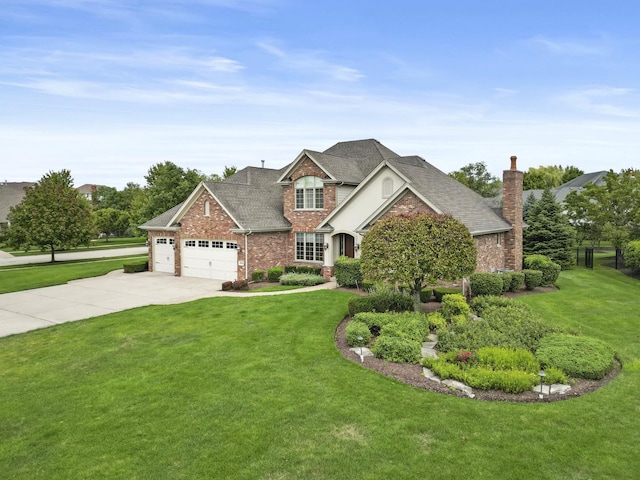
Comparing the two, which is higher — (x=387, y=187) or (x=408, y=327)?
(x=387, y=187)

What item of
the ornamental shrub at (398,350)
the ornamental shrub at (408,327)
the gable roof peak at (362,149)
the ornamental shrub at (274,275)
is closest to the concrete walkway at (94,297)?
the ornamental shrub at (274,275)

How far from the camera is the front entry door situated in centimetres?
2506

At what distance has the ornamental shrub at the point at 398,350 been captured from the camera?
1102cm

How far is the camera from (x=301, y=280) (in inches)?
898

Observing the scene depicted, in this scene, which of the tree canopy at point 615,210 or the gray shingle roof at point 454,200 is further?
the tree canopy at point 615,210

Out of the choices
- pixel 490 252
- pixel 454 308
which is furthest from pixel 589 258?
pixel 454 308

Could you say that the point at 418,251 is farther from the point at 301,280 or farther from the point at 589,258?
the point at 589,258

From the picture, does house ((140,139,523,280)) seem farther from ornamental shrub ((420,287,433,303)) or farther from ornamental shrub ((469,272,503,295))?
ornamental shrub ((420,287,433,303))

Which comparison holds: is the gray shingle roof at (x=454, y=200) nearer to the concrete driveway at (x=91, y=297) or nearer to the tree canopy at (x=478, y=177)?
the concrete driveway at (x=91, y=297)

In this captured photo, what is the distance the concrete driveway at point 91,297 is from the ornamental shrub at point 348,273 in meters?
5.79

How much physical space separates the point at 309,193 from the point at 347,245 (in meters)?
3.90

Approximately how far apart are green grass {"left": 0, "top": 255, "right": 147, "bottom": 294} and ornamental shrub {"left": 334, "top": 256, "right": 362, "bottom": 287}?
54.0 ft

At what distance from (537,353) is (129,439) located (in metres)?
9.08

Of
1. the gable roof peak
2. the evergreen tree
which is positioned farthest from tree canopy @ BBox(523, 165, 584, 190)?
the gable roof peak
